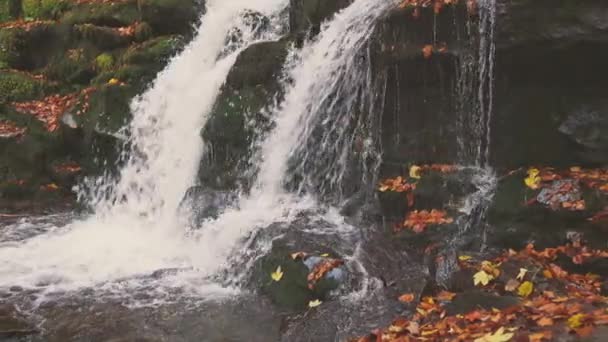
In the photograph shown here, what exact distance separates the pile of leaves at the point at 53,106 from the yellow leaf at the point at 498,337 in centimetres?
955

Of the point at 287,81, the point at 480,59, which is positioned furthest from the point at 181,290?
the point at 480,59

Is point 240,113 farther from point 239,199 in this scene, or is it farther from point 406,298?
point 406,298

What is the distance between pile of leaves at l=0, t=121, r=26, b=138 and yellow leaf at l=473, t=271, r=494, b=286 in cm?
959

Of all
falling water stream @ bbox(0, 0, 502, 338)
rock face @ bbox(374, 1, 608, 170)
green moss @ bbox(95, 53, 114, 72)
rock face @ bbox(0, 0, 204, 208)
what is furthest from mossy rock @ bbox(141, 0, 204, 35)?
rock face @ bbox(374, 1, 608, 170)

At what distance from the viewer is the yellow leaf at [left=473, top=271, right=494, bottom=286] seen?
5668mm

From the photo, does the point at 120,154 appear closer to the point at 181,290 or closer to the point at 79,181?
the point at 79,181

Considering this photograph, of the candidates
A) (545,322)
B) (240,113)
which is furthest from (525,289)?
(240,113)

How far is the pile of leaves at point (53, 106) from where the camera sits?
1216 centimetres

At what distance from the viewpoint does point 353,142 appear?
841cm

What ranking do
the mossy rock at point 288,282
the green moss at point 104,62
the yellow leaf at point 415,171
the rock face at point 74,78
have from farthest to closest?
the green moss at point 104,62 → the rock face at point 74,78 → the yellow leaf at point 415,171 → the mossy rock at point 288,282

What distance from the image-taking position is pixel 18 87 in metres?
13.2

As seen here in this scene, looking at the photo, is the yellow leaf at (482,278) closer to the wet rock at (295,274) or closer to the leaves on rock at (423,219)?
the wet rock at (295,274)

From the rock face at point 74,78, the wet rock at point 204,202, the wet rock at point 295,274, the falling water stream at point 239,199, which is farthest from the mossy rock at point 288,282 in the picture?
the rock face at point 74,78

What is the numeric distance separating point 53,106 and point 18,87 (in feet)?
3.24
